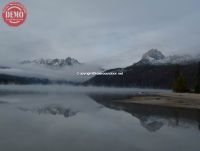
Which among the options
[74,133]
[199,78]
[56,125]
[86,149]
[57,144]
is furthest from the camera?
[199,78]

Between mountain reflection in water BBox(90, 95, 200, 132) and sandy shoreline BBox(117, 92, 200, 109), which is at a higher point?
mountain reflection in water BBox(90, 95, 200, 132)

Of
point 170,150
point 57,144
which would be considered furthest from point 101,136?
point 170,150

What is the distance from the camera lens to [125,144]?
17.9 meters

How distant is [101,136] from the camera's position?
67.6 ft

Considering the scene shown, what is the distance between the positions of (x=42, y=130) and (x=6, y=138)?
4222 mm

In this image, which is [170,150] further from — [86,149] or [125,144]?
[86,149]

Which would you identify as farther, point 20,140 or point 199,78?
point 199,78

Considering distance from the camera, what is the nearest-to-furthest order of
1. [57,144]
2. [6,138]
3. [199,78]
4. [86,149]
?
[86,149], [57,144], [6,138], [199,78]

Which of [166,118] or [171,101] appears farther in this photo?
[171,101]

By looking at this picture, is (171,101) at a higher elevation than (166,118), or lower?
lower

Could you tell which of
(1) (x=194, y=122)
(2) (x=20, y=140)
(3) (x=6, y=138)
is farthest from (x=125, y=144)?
(1) (x=194, y=122)

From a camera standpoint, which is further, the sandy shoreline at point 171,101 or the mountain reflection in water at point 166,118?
the sandy shoreline at point 171,101

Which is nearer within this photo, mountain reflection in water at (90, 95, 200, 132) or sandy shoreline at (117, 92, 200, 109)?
mountain reflection in water at (90, 95, 200, 132)

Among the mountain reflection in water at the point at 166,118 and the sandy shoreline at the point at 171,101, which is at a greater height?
the mountain reflection in water at the point at 166,118
